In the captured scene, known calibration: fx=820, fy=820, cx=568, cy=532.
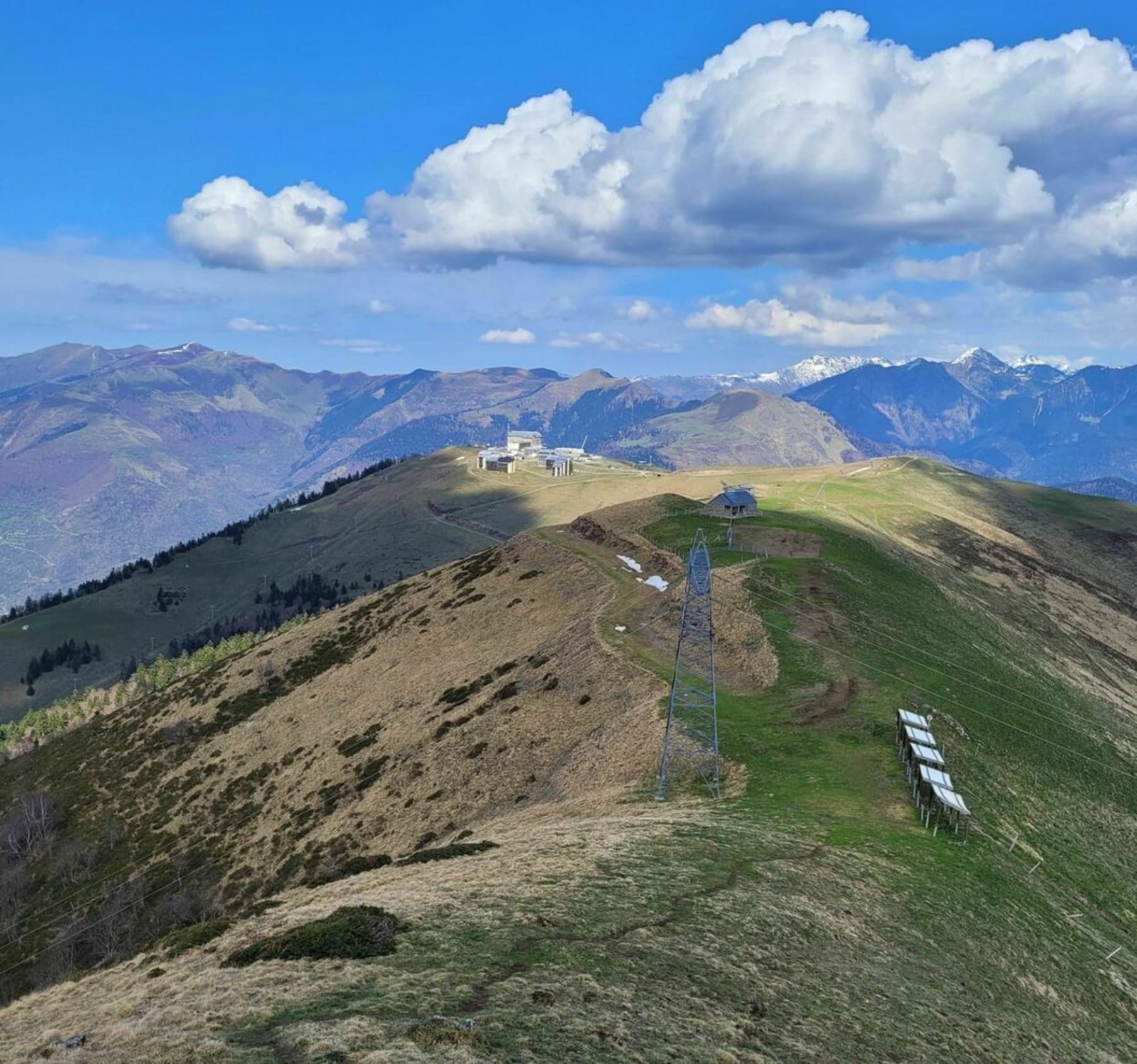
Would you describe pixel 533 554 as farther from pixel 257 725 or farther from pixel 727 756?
pixel 727 756

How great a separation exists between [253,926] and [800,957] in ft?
69.1

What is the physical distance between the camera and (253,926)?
107 feet

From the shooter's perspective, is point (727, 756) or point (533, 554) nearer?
point (727, 756)

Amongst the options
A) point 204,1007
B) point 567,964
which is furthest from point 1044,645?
point 204,1007

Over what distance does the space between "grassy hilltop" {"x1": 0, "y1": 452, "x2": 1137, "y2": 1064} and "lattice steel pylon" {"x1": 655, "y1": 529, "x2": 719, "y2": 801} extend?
66.5 inches

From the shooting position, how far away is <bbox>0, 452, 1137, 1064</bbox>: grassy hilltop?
23078 millimetres

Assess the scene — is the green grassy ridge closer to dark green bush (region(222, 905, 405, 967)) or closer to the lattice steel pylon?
dark green bush (region(222, 905, 405, 967))

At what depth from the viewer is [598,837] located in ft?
127

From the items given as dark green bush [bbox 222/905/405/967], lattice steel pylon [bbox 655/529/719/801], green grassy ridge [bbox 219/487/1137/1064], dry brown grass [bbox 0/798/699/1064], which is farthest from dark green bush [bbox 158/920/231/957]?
lattice steel pylon [bbox 655/529/719/801]

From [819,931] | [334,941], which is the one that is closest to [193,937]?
[334,941]

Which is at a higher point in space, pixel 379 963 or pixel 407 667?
pixel 379 963

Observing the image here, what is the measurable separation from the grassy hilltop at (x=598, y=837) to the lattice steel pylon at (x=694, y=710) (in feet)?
5.54

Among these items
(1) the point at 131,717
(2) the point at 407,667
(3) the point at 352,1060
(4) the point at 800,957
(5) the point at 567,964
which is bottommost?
A: (1) the point at 131,717

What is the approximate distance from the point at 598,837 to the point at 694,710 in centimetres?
1995
